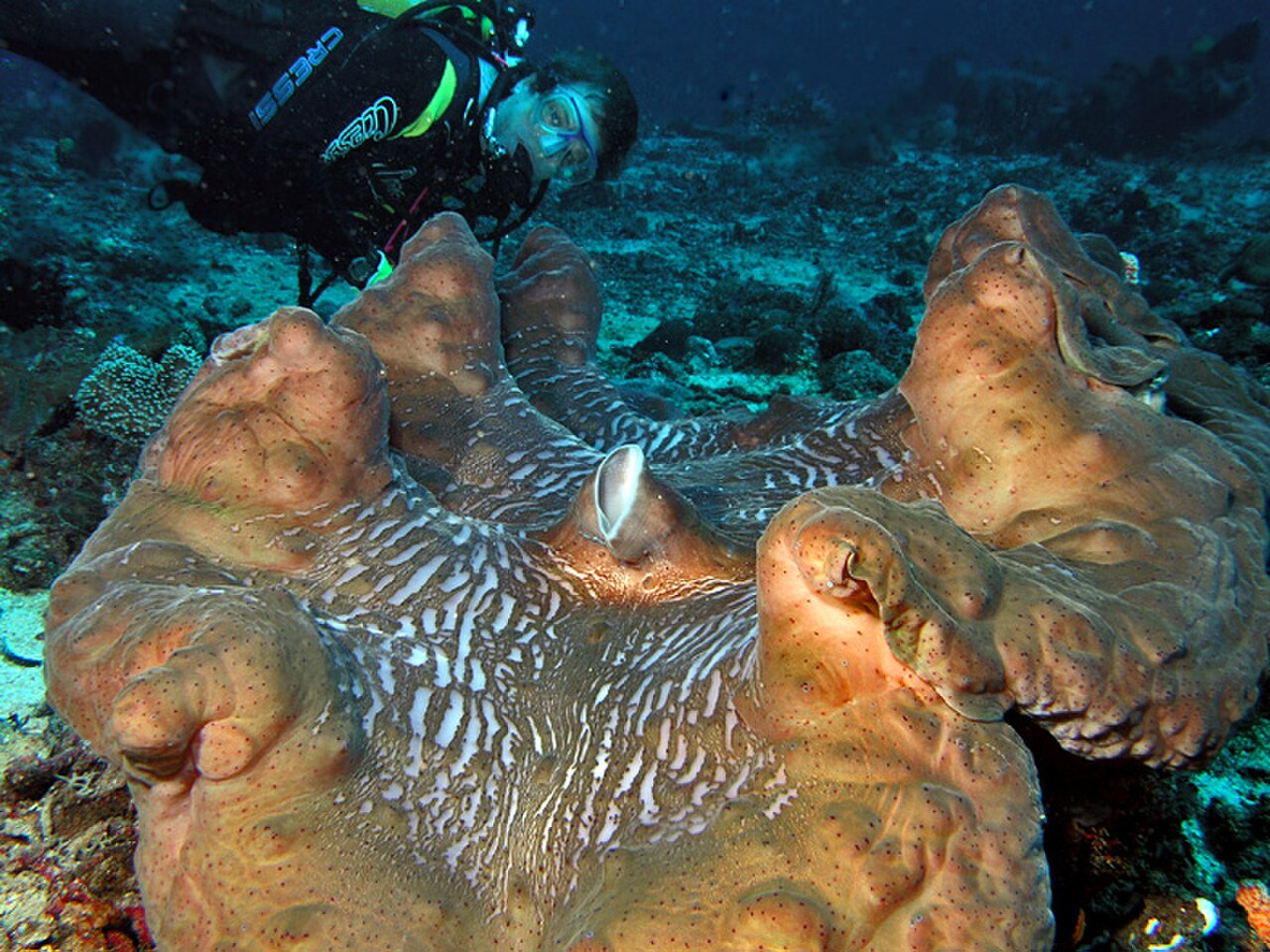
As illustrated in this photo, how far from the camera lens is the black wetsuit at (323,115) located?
4.88m

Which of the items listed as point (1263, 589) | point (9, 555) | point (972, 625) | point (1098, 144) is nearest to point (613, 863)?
point (972, 625)

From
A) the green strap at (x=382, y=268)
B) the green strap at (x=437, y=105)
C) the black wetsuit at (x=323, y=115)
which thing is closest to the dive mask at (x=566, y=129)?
the black wetsuit at (x=323, y=115)

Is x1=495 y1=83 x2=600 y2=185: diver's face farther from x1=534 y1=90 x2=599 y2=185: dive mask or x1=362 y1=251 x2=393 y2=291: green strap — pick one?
x1=362 y1=251 x2=393 y2=291: green strap

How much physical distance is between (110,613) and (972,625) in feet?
6.66

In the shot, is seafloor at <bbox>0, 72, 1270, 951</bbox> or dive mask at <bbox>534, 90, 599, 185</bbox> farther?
dive mask at <bbox>534, 90, 599, 185</bbox>

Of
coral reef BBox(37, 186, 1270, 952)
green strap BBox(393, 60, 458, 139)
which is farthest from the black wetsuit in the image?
coral reef BBox(37, 186, 1270, 952)

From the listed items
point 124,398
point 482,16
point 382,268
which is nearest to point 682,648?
point 382,268

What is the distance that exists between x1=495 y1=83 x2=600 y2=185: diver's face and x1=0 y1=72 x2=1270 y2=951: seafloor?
2.04 m

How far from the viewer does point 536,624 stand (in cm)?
239

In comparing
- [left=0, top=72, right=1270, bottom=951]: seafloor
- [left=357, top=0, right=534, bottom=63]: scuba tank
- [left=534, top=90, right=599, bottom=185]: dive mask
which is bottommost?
[left=0, top=72, right=1270, bottom=951]: seafloor

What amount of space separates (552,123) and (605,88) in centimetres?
50

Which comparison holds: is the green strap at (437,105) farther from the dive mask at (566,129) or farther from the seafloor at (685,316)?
the seafloor at (685,316)

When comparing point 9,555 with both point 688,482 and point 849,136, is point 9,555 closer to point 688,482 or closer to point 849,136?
point 688,482

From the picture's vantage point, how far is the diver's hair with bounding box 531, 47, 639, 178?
5.47m
